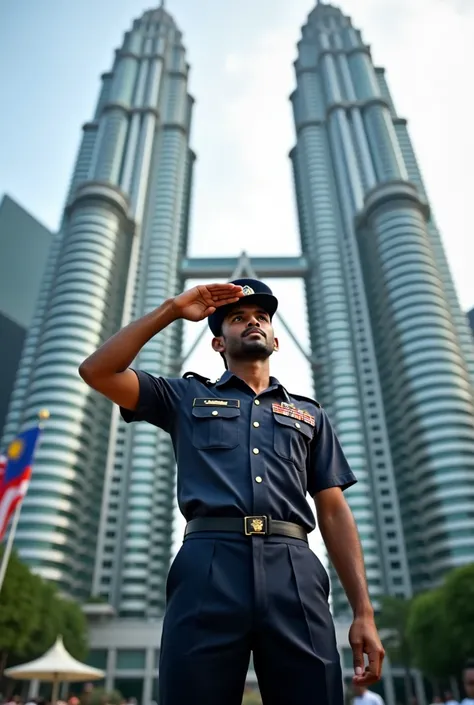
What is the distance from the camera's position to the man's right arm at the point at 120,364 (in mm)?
2529

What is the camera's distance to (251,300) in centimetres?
293

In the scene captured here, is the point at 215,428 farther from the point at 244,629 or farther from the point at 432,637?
the point at 432,637

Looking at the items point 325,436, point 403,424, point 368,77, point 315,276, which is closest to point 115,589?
point 403,424

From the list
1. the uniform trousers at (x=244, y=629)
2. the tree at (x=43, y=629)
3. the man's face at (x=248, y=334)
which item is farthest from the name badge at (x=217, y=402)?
the tree at (x=43, y=629)

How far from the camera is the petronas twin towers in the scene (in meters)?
70.2

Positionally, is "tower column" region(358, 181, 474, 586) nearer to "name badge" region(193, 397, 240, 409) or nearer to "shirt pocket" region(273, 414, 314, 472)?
"shirt pocket" region(273, 414, 314, 472)

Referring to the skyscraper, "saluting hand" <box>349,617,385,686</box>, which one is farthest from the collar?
the skyscraper

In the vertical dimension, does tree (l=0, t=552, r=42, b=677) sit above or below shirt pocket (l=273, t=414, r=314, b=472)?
above

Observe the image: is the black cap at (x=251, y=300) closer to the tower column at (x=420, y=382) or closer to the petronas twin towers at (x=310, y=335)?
the petronas twin towers at (x=310, y=335)

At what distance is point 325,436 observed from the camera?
2836mm

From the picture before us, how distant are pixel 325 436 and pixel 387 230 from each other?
90022mm

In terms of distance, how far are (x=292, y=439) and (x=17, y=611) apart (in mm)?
36538

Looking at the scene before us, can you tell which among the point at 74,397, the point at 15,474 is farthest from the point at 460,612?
the point at 74,397

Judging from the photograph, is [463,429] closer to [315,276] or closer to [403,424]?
[403,424]
